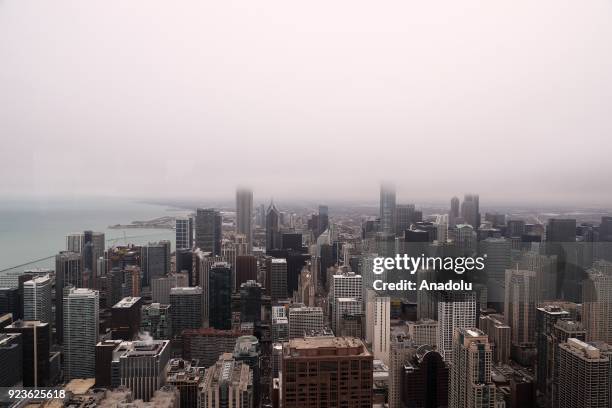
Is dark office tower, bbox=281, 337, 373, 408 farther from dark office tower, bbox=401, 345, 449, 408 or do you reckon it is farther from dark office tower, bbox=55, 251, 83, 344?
dark office tower, bbox=55, 251, 83, 344

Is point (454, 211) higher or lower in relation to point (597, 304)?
higher

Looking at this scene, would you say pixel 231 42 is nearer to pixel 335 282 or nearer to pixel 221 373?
pixel 335 282

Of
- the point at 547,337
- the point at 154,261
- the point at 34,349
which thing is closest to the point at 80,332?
the point at 34,349

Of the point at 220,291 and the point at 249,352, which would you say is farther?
Result: the point at 220,291

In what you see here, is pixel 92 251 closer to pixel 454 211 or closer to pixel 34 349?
pixel 34 349

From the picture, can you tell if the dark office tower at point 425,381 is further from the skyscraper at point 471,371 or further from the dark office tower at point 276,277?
the dark office tower at point 276,277

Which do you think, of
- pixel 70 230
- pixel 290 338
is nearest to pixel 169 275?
pixel 70 230
